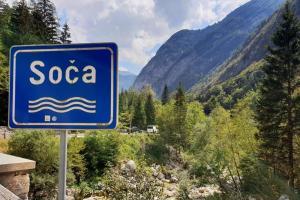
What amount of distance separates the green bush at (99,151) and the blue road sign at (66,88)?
30.0m

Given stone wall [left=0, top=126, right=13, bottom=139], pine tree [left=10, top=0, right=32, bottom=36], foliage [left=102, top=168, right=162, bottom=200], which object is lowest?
foliage [left=102, top=168, right=162, bottom=200]

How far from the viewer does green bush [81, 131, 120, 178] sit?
3216cm

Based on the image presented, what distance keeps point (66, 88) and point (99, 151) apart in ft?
105

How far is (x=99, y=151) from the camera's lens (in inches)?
1318

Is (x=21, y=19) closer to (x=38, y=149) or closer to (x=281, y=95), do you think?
(x=38, y=149)

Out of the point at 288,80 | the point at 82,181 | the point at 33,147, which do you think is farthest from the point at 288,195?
the point at 82,181

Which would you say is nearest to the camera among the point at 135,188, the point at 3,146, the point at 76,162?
the point at 135,188

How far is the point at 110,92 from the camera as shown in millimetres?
1954

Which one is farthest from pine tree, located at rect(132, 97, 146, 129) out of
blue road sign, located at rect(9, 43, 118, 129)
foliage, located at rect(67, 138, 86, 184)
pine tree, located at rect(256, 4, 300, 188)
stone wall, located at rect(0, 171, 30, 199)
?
blue road sign, located at rect(9, 43, 118, 129)

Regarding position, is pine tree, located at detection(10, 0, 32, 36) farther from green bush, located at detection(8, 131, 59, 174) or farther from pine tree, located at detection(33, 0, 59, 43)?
green bush, located at detection(8, 131, 59, 174)

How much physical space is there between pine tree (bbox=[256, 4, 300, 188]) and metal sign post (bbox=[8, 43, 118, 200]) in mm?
26417

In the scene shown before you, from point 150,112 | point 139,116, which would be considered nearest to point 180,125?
point 139,116

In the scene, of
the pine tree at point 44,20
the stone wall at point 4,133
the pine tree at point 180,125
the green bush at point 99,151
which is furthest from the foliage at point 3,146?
the pine tree at point 44,20

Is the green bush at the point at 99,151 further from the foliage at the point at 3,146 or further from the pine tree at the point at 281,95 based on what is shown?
the pine tree at the point at 281,95
